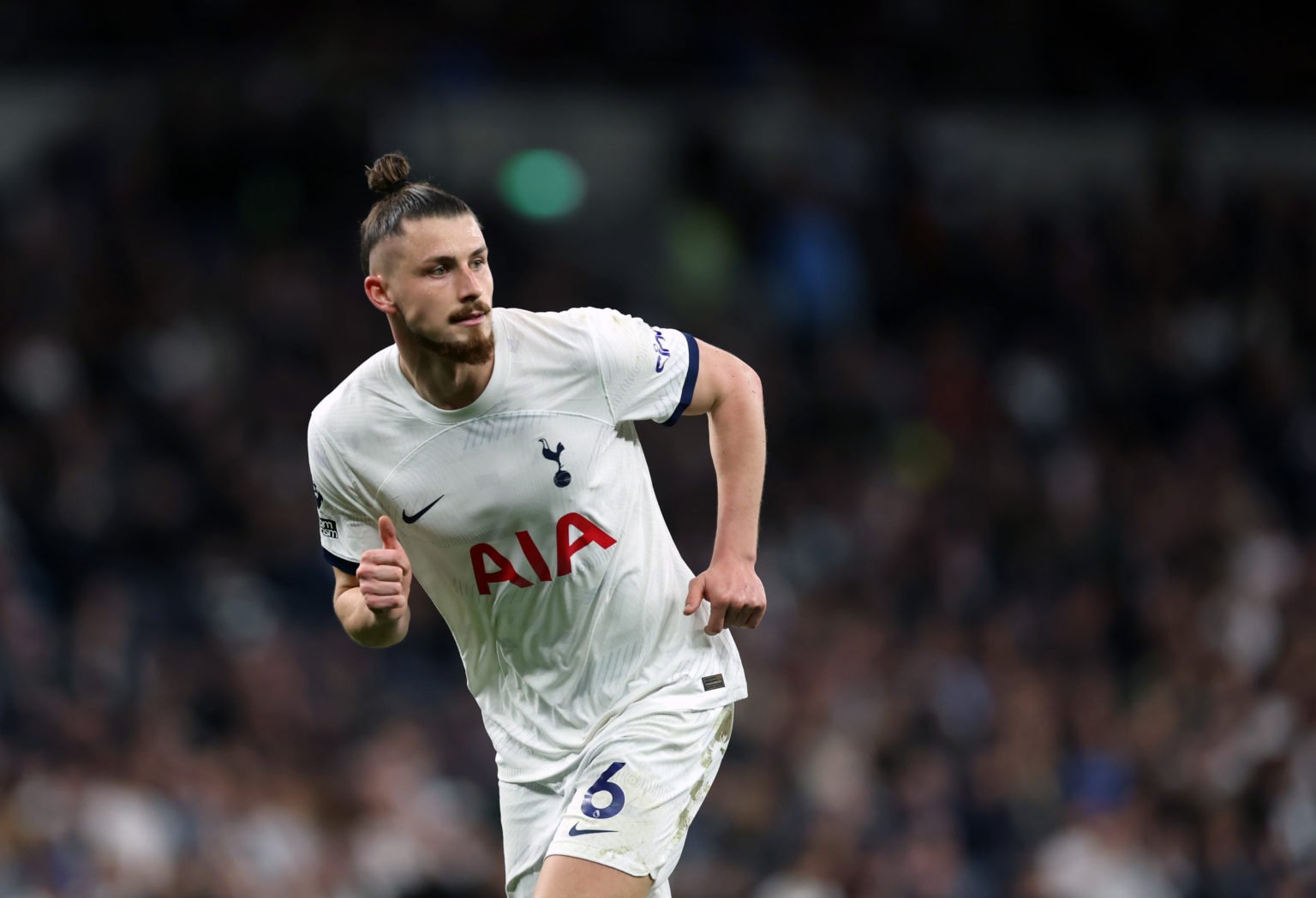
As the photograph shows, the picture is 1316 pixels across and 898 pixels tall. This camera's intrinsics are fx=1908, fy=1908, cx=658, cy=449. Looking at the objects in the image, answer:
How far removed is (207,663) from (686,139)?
6.79m

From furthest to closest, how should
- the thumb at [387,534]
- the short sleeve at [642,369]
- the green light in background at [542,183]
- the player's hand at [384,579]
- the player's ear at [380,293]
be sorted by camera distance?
the green light in background at [542,183] → the short sleeve at [642,369] → the player's ear at [380,293] → the thumb at [387,534] → the player's hand at [384,579]

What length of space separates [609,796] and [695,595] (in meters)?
0.55

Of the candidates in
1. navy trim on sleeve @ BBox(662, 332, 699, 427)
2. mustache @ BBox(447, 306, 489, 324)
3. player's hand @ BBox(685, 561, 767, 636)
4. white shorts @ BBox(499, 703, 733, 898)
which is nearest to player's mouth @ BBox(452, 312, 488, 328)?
mustache @ BBox(447, 306, 489, 324)

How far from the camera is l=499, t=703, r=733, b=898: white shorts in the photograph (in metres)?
4.77

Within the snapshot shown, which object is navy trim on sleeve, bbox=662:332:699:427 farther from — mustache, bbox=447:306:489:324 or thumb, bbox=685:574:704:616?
mustache, bbox=447:306:489:324

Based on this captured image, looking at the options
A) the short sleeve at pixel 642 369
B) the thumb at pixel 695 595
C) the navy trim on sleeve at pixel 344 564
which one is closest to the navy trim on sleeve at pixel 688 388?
the short sleeve at pixel 642 369

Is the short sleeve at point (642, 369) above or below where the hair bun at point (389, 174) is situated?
below

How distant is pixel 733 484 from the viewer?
504 centimetres

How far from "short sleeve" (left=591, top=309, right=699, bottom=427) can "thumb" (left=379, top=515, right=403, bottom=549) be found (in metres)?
0.70

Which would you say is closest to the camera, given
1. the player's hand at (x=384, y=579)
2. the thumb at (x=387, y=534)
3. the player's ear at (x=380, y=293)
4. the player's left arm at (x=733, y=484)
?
the player's hand at (x=384, y=579)

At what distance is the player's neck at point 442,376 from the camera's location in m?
4.79

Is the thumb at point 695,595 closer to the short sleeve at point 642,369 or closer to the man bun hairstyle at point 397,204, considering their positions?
the short sleeve at point 642,369

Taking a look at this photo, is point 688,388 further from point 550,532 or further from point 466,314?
point 466,314

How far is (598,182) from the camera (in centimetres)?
1587
